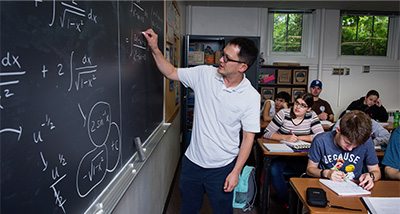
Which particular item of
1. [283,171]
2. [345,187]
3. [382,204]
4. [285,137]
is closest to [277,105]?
[285,137]

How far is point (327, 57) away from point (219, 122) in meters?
4.86

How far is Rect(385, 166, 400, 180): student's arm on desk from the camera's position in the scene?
1.90 m

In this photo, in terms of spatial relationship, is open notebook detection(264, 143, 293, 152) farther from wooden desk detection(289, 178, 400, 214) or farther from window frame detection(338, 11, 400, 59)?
window frame detection(338, 11, 400, 59)

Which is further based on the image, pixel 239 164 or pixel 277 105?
pixel 277 105

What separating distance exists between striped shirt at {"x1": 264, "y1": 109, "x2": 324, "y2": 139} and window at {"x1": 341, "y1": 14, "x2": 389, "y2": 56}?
3.65 m

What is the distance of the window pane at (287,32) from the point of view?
5.70 metres

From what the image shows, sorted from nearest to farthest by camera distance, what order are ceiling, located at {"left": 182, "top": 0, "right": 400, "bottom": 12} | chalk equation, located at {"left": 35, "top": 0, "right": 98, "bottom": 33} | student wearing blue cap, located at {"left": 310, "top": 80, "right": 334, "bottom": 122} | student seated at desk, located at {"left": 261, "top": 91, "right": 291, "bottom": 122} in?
1. chalk equation, located at {"left": 35, "top": 0, "right": 98, "bottom": 33}
2. student seated at desk, located at {"left": 261, "top": 91, "right": 291, "bottom": 122}
3. student wearing blue cap, located at {"left": 310, "top": 80, "right": 334, "bottom": 122}
4. ceiling, located at {"left": 182, "top": 0, "right": 400, "bottom": 12}

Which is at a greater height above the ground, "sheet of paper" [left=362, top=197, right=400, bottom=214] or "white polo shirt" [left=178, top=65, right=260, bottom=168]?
"white polo shirt" [left=178, top=65, right=260, bottom=168]

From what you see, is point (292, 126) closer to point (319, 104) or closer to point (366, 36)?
point (319, 104)

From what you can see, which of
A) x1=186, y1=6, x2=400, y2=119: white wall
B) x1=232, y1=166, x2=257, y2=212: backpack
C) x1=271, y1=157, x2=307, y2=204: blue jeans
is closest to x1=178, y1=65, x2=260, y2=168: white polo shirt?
x1=232, y1=166, x2=257, y2=212: backpack


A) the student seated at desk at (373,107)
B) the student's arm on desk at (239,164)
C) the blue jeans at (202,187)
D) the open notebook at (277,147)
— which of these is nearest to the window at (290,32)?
the student seated at desk at (373,107)

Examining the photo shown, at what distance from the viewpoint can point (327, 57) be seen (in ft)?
18.5

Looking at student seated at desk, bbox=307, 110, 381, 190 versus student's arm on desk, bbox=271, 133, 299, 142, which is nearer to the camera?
student seated at desk, bbox=307, 110, 381, 190

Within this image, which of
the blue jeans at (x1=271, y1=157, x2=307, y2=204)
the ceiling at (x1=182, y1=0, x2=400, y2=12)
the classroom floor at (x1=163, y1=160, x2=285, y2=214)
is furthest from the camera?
the ceiling at (x1=182, y1=0, x2=400, y2=12)
